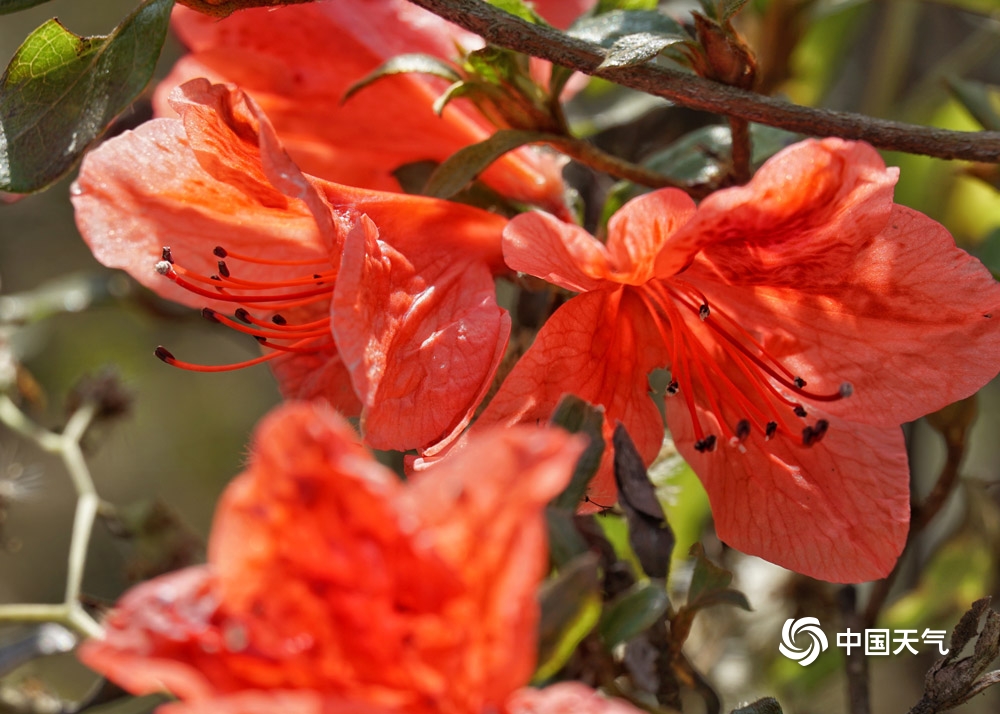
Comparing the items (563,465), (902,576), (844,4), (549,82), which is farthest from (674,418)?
(902,576)

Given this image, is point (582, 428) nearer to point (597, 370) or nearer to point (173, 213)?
point (597, 370)

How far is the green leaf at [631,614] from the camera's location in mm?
731

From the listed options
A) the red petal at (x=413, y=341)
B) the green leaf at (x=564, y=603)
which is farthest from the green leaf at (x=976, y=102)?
the green leaf at (x=564, y=603)

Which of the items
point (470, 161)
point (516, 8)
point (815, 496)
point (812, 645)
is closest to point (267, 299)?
point (470, 161)

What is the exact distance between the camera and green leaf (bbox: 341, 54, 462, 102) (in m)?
1.08

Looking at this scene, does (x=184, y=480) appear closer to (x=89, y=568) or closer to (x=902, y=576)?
(x=89, y=568)

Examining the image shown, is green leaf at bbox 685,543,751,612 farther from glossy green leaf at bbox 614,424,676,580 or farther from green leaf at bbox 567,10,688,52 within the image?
green leaf at bbox 567,10,688,52

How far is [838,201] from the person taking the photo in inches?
37.0

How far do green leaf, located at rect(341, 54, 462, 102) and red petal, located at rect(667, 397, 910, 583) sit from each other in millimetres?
429

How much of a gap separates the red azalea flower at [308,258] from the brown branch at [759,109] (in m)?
0.23

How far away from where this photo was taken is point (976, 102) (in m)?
1.32

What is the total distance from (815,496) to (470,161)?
0.48 m

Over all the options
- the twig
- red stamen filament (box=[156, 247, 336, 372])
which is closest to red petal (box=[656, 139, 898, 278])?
red stamen filament (box=[156, 247, 336, 372])

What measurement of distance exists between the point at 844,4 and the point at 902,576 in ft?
3.67
